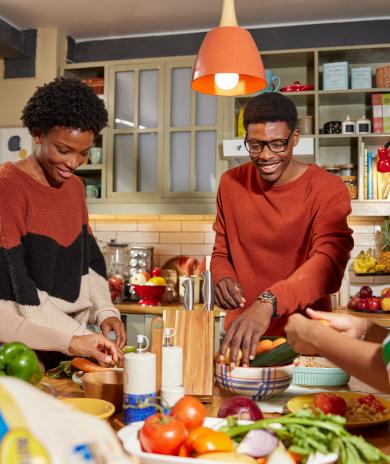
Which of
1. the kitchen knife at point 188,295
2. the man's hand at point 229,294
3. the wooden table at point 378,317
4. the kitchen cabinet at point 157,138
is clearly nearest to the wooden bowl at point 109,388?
the kitchen knife at point 188,295

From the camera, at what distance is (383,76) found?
12.5 feet

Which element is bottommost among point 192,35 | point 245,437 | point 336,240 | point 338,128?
point 245,437

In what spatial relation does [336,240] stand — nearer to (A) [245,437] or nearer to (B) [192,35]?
(A) [245,437]

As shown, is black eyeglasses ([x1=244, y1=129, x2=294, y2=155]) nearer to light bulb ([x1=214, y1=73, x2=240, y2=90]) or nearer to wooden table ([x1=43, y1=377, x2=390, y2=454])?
light bulb ([x1=214, y1=73, x2=240, y2=90])

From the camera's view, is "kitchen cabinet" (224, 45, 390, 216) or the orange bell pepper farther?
"kitchen cabinet" (224, 45, 390, 216)

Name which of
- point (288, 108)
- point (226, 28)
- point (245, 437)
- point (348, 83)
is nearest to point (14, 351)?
point (245, 437)

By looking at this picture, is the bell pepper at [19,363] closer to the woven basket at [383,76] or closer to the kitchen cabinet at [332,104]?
the kitchen cabinet at [332,104]

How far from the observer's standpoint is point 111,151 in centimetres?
416

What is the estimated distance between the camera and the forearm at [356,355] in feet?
3.43

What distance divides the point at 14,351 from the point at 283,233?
3.88 feet

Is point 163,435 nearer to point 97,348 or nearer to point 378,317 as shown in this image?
point 97,348

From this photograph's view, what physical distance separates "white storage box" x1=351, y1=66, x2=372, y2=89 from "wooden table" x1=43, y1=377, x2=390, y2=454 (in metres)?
2.67

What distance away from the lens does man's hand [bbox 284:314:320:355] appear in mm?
1126

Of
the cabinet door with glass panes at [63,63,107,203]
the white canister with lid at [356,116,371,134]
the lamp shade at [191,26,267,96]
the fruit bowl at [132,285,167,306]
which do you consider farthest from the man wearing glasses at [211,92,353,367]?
the cabinet door with glass panes at [63,63,107,203]
